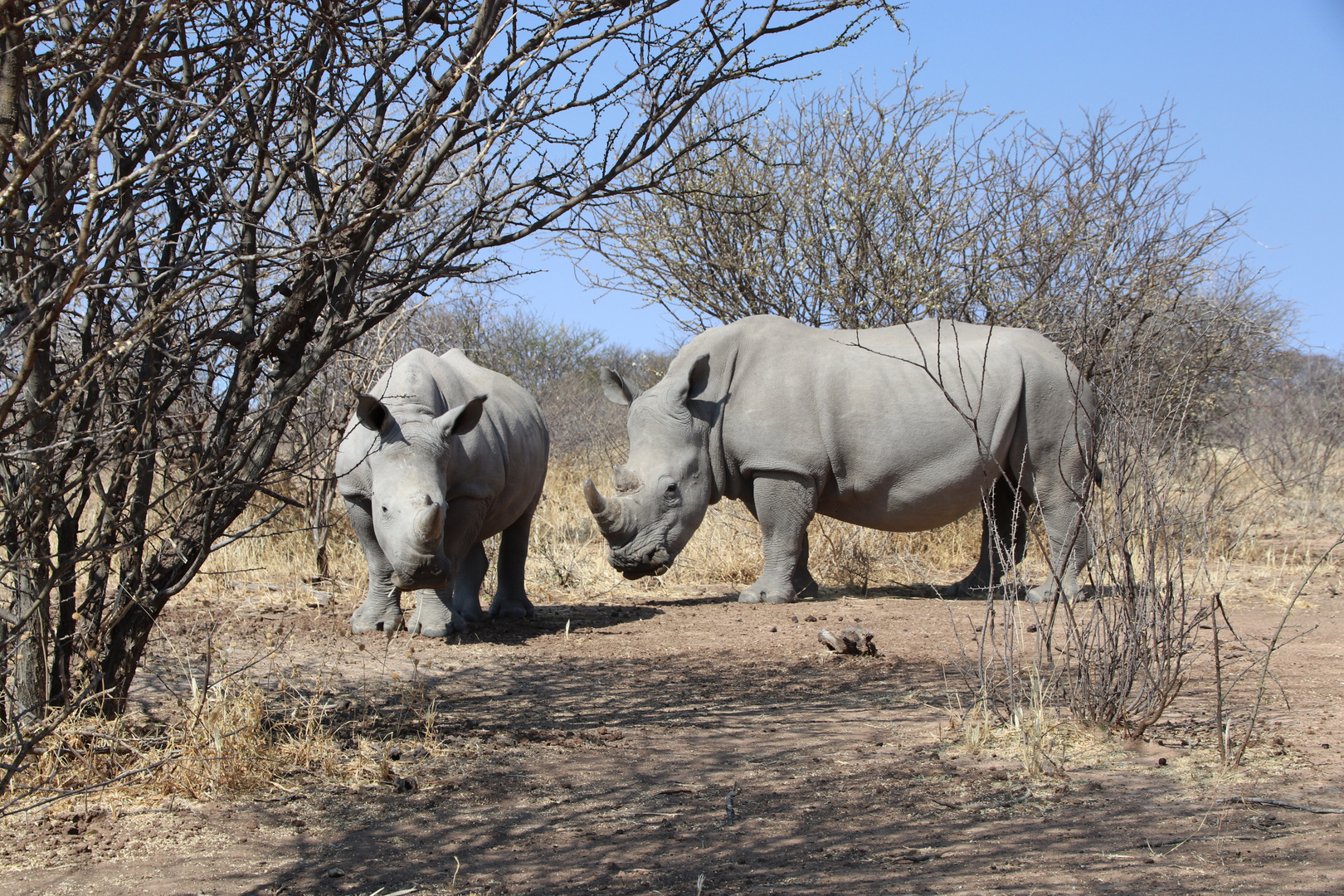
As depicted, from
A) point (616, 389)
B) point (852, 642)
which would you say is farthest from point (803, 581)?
point (852, 642)

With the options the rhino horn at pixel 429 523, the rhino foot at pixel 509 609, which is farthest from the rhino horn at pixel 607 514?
the rhino horn at pixel 429 523

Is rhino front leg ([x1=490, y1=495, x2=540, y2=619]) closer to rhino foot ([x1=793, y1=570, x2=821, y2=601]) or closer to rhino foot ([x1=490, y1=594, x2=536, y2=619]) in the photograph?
rhino foot ([x1=490, y1=594, x2=536, y2=619])

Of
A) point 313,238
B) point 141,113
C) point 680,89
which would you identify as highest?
point 680,89

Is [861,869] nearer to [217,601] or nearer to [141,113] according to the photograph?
[141,113]

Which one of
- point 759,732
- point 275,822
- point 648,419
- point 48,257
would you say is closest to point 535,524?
point 648,419

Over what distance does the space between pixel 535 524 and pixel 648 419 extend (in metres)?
3.48

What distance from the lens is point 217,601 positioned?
7.56 metres

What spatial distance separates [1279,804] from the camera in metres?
3.40

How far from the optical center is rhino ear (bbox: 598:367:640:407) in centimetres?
806

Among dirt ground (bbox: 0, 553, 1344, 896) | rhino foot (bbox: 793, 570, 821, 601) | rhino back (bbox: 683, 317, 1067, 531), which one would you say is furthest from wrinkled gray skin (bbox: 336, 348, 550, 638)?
rhino foot (bbox: 793, 570, 821, 601)

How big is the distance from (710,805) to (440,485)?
2.59m

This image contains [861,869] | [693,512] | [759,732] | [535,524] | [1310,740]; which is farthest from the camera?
[535,524]

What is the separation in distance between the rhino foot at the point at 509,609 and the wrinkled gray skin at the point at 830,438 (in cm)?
62

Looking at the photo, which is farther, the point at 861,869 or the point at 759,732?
the point at 759,732
